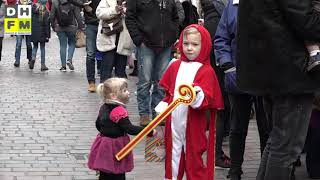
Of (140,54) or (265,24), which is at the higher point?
(265,24)

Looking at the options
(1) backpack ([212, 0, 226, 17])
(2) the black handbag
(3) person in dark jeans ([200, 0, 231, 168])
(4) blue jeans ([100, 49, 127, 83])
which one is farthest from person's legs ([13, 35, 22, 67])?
(1) backpack ([212, 0, 226, 17])

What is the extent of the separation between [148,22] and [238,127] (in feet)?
9.04

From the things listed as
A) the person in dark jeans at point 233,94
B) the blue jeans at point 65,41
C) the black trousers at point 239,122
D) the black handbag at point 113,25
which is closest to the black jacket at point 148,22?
the black handbag at point 113,25

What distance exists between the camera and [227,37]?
5742mm

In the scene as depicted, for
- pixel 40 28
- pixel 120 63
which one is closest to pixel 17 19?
pixel 40 28

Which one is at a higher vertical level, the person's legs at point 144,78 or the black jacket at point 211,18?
the black jacket at point 211,18

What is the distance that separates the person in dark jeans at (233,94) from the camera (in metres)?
5.66

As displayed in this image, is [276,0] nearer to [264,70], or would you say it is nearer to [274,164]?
→ [264,70]

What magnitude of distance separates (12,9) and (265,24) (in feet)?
42.9

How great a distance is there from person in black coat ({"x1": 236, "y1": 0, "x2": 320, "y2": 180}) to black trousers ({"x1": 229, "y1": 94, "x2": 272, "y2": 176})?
4.00 ft

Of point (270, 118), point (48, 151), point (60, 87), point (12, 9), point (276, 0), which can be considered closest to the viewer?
point (276, 0)

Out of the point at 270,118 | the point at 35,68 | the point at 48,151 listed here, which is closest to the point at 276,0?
the point at 270,118

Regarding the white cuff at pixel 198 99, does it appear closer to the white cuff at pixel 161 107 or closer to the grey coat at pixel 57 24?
the white cuff at pixel 161 107

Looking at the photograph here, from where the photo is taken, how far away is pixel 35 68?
1525cm
